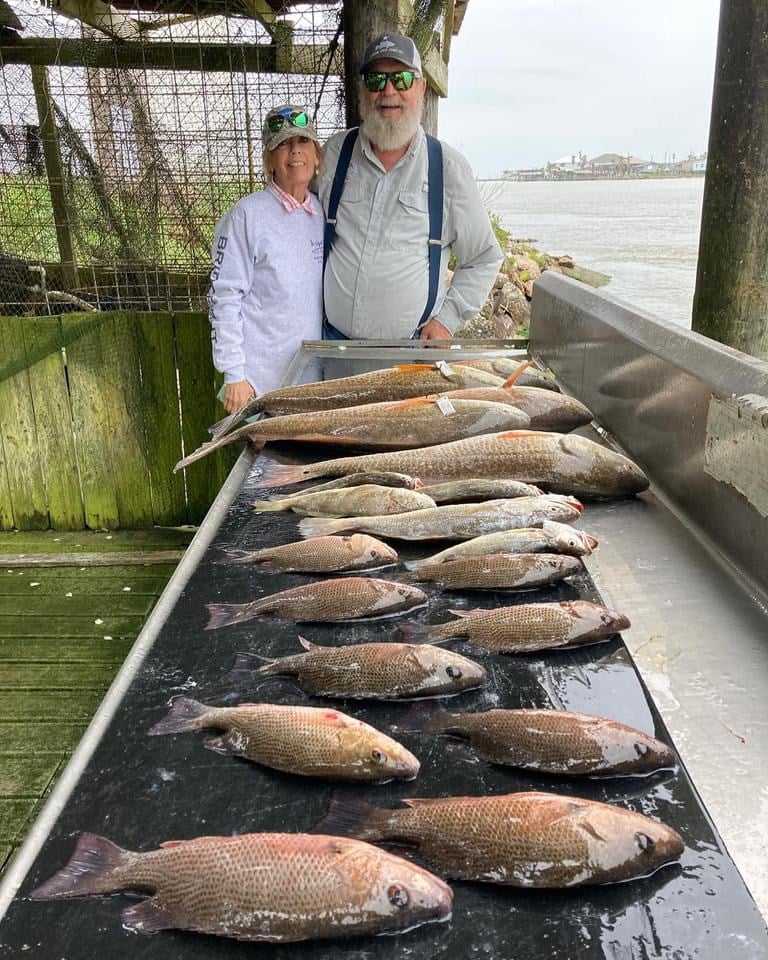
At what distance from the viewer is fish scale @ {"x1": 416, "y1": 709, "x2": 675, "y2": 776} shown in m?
1.47

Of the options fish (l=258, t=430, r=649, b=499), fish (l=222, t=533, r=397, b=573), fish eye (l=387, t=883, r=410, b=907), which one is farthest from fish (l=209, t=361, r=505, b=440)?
fish eye (l=387, t=883, r=410, b=907)

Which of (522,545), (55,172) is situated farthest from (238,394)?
(55,172)

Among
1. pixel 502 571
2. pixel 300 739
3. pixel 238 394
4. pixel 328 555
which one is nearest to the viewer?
pixel 300 739

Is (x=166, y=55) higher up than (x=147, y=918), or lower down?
higher up

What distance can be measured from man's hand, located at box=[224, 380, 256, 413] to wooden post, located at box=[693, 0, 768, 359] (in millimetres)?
2382

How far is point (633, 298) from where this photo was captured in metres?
13.3

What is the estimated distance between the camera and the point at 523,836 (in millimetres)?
1294

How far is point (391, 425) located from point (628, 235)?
987 inches

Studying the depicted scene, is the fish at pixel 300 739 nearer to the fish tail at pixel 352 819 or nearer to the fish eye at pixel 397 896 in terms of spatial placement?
the fish tail at pixel 352 819

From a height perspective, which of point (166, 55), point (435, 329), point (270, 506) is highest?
point (166, 55)

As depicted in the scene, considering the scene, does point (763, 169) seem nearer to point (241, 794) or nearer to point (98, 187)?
point (241, 794)

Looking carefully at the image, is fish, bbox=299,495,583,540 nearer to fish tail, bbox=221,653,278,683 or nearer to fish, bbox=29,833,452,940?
fish tail, bbox=221,653,278,683

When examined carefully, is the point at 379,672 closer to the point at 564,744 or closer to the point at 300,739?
the point at 300,739

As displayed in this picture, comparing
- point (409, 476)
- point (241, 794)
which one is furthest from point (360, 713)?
point (409, 476)
